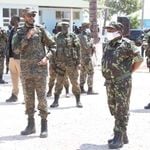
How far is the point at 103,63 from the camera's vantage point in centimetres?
734

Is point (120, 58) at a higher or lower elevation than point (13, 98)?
higher

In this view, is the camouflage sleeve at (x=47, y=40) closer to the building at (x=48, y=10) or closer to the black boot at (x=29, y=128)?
the black boot at (x=29, y=128)

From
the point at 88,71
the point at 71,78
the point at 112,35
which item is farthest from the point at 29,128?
the point at 88,71

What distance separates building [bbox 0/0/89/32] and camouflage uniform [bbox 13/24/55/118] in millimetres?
34091

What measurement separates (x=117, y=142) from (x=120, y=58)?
3.73 ft

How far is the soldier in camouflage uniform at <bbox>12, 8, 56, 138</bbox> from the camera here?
7.81m

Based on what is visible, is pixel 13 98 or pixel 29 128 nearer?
pixel 29 128

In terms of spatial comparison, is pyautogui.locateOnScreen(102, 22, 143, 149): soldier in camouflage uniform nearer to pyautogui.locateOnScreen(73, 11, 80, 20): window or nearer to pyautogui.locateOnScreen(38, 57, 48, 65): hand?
pyautogui.locateOnScreen(38, 57, 48, 65): hand

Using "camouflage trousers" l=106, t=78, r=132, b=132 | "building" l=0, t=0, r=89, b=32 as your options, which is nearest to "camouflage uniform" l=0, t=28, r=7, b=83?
"camouflage trousers" l=106, t=78, r=132, b=132

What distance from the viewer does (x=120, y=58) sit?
7.19 metres

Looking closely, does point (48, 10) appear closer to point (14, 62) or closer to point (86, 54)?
point (86, 54)

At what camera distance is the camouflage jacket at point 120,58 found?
7160mm

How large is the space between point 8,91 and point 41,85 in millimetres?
5721

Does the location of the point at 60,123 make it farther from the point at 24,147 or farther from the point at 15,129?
the point at 24,147
